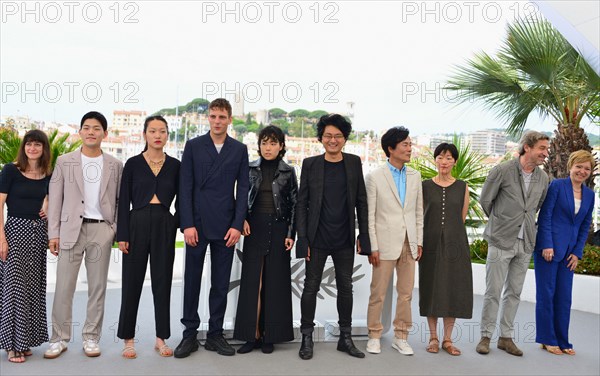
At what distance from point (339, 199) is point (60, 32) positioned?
29181 millimetres

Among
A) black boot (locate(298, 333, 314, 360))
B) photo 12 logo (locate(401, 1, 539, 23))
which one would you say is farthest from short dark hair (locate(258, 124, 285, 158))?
photo 12 logo (locate(401, 1, 539, 23))

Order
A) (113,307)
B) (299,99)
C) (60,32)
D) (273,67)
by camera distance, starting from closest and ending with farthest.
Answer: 1. (113,307)
2. (299,99)
3. (60,32)
4. (273,67)

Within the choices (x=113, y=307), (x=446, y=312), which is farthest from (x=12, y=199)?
(x=446, y=312)

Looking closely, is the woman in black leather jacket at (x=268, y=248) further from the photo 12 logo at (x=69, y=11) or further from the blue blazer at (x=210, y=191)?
the photo 12 logo at (x=69, y=11)

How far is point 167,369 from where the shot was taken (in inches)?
142

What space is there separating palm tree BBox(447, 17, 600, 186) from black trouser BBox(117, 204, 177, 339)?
4.29 meters

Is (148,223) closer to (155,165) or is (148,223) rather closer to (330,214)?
(155,165)

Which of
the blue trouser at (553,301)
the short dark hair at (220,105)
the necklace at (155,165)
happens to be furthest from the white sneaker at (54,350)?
the blue trouser at (553,301)

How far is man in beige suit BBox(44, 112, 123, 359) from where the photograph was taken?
3.70 metres

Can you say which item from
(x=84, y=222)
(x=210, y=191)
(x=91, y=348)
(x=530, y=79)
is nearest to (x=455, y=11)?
(x=530, y=79)

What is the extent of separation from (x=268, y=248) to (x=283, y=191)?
0.38 m

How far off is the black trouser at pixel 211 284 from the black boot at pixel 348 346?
2.64ft

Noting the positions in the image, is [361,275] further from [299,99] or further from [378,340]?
[299,99]

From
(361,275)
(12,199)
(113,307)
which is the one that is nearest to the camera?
(12,199)
